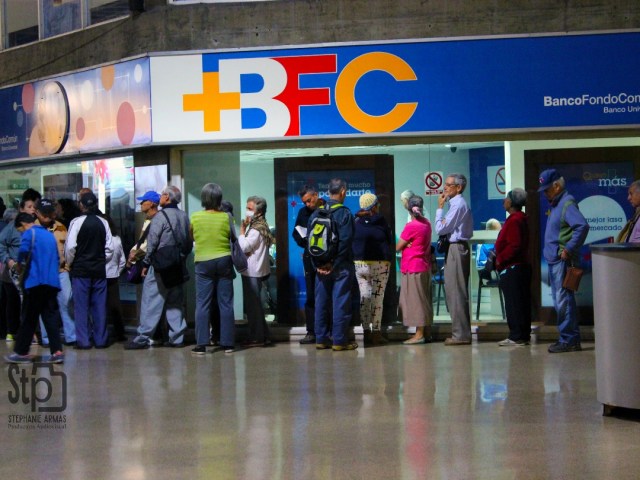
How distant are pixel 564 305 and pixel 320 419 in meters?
4.21

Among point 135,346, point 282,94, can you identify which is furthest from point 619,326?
point 135,346

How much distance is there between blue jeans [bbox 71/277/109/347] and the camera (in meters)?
12.5

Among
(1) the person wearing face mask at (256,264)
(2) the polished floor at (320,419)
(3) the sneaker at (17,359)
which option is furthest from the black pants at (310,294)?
(3) the sneaker at (17,359)

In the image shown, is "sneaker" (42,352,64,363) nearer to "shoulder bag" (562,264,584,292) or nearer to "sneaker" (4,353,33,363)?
"sneaker" (4,353,33,363)

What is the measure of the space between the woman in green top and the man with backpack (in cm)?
99

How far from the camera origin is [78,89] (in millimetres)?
14102

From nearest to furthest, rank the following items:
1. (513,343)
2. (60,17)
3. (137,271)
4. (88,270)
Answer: (513,343) < (88,270) < (137,271) < (60,17)

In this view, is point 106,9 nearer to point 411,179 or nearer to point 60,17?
point 60,17

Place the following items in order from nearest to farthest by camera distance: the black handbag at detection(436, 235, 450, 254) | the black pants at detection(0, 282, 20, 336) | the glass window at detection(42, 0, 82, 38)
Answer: the black handbag at detection(436, 235, 450, 254) → the black pants at detection(0, 282, 20, 336) → the glass window at detection(42, 0, 82, 38)

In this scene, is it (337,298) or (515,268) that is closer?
(337,298)

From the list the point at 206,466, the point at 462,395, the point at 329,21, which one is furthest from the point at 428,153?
the point at 206,466

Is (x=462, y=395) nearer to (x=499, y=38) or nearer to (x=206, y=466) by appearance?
(x=206, y=466)

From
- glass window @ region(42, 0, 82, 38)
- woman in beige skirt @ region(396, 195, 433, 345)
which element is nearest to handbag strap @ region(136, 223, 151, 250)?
woman in beige skirt @ region(396, 195, 433, 345)

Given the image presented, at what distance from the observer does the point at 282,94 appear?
12.6m
